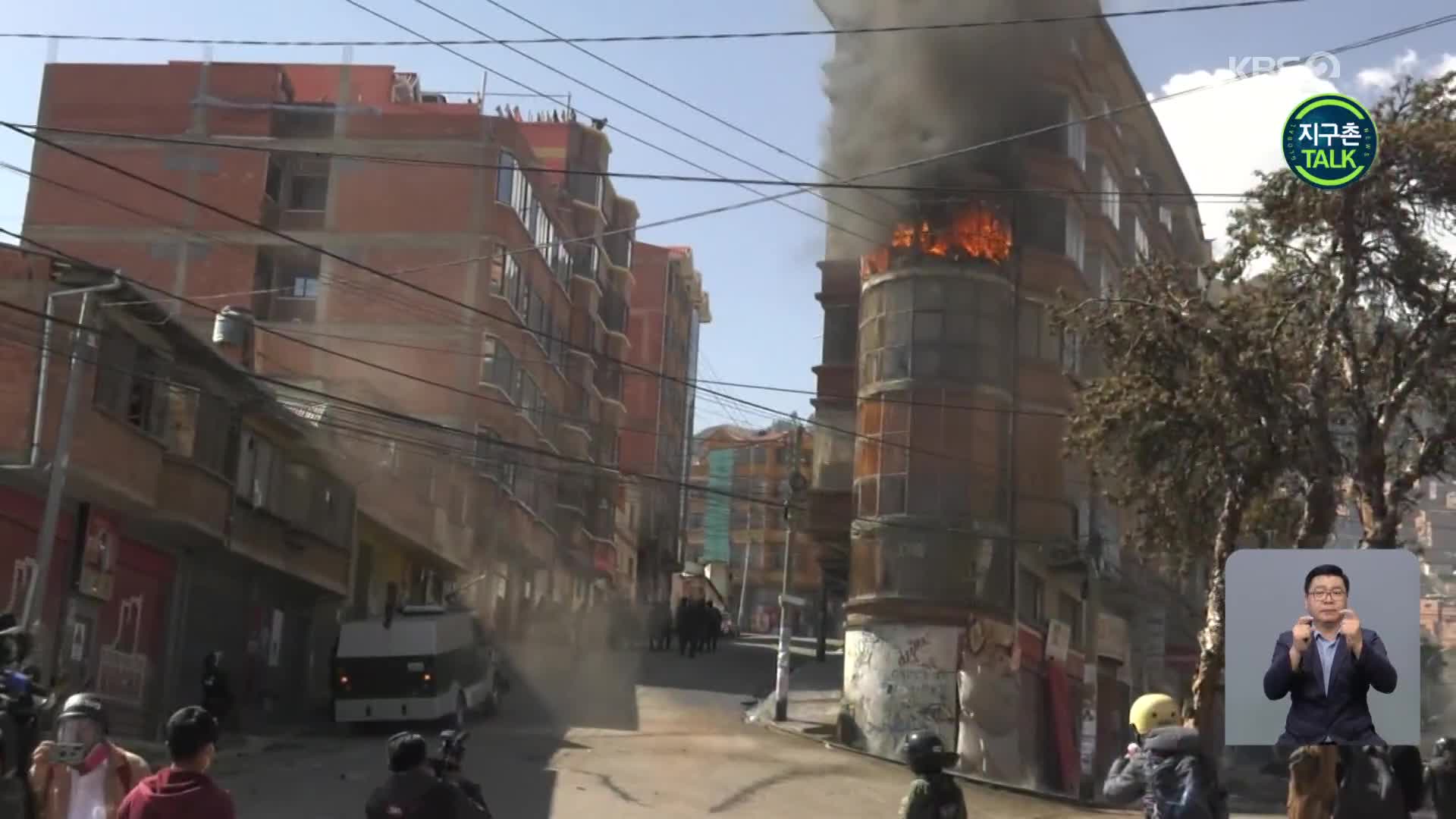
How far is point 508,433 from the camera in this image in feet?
134

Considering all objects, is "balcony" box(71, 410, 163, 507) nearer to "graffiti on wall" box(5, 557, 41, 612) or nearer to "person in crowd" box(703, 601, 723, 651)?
"graffiti on wall" box(5, 557, 41, 612)

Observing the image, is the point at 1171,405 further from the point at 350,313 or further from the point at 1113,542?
the point at 350,313

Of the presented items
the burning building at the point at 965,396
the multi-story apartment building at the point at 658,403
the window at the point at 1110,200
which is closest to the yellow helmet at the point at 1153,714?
the burning building at the point at 965,396

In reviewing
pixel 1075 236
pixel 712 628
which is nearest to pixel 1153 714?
pixel 1075 236

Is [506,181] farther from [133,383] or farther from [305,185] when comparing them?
[133,383]

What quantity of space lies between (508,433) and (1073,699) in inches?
646

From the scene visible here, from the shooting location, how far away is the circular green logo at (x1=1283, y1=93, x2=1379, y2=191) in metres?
14.0

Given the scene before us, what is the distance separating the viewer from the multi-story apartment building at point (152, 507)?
64.8ft

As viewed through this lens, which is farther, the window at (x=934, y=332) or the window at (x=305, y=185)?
the window at (x=305, y=185)

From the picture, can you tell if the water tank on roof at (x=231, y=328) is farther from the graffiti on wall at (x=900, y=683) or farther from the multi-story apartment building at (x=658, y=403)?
the multi-story apartment building at (x=658, y=403)

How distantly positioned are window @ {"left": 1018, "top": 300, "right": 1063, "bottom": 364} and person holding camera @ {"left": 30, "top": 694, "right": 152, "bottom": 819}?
89.1 ft

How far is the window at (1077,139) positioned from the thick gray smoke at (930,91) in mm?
1596

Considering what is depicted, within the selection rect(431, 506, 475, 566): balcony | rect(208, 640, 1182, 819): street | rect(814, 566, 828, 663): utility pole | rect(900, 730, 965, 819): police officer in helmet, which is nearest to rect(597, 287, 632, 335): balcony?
rect(814, 566, 828, 663): utility pole

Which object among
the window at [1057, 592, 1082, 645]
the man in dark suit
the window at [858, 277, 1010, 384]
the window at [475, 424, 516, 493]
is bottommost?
the man in dark suit
